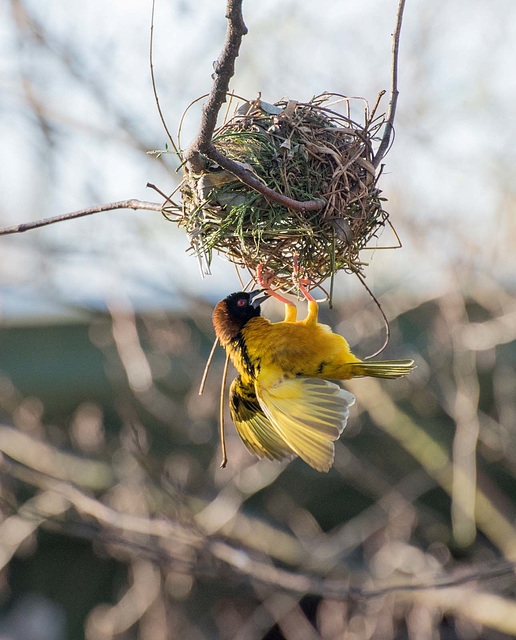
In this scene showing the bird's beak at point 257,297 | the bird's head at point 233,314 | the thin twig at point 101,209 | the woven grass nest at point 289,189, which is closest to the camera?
the thin twig at point 101,209

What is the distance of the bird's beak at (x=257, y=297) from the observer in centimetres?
302

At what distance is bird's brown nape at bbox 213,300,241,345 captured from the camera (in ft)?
10.5

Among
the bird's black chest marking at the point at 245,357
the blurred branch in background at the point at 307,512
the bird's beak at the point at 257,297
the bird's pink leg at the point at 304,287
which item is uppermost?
the bird's beak at the point at 257,297

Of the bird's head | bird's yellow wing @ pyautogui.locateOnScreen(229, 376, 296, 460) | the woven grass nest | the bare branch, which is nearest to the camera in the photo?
the bare branch

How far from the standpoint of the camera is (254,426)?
3359 millimetres

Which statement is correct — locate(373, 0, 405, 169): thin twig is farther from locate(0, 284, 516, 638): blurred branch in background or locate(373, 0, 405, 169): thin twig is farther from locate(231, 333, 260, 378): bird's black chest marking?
locate(0, 284, 516, 638): blurred branch in background

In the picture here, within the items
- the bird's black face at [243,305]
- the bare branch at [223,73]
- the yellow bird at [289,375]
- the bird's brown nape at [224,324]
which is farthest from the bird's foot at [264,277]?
the bare branch at [223,73]

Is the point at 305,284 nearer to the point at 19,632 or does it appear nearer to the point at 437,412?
the point at 437,412

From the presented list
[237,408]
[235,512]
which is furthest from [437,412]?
[237,408]

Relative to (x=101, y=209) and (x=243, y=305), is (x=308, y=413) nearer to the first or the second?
(x=243, y=305)

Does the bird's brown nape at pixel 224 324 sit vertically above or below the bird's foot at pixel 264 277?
below

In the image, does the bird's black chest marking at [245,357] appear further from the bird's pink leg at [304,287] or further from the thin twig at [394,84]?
the thin twig at [394,84]

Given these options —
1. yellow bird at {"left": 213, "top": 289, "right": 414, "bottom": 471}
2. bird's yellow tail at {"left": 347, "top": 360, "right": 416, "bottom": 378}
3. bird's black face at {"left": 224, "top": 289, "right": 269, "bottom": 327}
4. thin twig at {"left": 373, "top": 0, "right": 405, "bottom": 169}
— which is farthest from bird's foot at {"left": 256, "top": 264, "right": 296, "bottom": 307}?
thin twig at {"left": 373, "top": 0, "right": 405, "bottom": 169}

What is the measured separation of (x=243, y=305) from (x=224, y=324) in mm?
132
